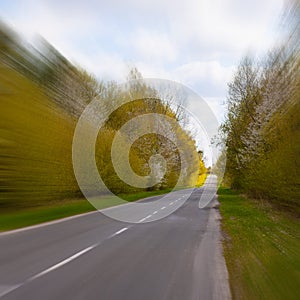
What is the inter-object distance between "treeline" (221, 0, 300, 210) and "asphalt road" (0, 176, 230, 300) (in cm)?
395

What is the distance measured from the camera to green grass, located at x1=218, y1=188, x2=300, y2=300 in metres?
5.52

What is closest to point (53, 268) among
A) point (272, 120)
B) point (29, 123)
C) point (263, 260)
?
point (263, 260)

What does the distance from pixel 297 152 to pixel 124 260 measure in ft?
22.0

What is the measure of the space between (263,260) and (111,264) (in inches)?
121

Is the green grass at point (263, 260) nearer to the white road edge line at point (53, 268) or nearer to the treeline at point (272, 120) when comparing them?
the treeline at point (272, 120)

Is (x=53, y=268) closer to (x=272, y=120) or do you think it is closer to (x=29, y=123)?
(x=29, y=123)

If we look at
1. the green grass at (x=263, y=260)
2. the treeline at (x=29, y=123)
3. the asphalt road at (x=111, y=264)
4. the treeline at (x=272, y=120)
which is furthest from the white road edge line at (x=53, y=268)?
the treeline at (x=272, y=120)

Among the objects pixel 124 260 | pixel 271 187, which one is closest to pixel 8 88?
pixel 124 260

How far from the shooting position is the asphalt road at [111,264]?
561 centimetres

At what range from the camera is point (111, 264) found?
7.50 m

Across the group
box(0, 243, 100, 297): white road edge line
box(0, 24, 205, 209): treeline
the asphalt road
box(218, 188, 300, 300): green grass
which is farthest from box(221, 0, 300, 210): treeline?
box(0, 24, 205, 209): treeline

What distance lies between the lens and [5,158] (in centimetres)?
1140

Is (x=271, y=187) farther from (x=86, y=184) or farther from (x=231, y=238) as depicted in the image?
(x=86, y=184)

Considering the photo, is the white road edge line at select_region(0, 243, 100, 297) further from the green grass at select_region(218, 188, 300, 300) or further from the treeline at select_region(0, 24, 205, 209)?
the treeline at select_region(0, 24, 205, 209)
